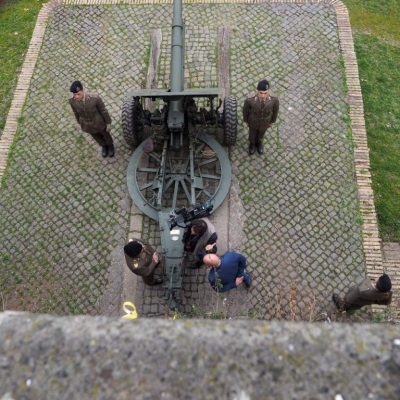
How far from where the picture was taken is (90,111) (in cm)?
585

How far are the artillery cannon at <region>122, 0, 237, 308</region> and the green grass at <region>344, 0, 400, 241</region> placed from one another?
8.75 ft

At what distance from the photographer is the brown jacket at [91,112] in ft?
18.9

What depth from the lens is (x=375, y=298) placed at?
15.3ft

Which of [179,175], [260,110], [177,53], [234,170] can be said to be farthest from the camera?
[234,170]

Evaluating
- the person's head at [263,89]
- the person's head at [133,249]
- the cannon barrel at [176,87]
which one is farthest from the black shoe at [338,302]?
the cannon barrel at [176,87]

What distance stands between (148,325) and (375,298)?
11.7 feet

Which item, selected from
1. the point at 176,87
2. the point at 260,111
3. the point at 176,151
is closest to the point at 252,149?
the point at 260,111

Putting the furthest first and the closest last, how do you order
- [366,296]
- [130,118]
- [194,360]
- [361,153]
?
[361,153] → [130,118] → [366,296] → [194,360]

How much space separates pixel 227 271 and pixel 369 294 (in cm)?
168

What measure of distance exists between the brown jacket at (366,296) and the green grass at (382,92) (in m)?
1.80

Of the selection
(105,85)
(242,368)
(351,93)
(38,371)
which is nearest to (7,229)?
(105,85)

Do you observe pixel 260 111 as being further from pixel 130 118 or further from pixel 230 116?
pixel 130 118

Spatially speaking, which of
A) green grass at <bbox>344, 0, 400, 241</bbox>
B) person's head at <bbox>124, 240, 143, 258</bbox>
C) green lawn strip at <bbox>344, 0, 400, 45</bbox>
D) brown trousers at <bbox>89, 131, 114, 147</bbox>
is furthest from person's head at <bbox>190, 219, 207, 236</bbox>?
green lawn strip at <bbox>344, 0, 400, 45</bbox>

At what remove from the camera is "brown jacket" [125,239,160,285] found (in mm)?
4793
